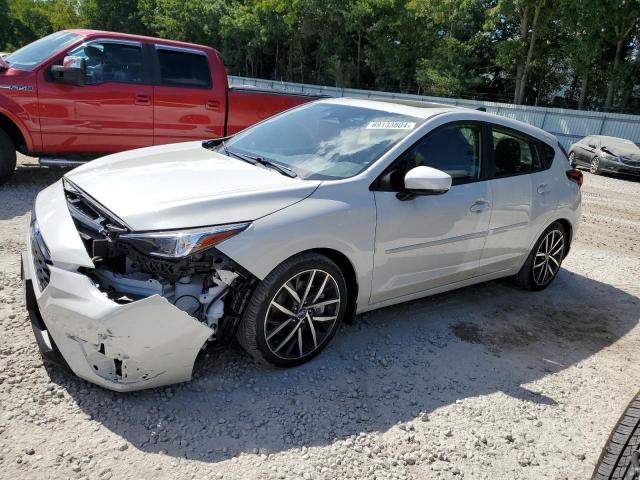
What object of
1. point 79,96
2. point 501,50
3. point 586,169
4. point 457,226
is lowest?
point 586,169

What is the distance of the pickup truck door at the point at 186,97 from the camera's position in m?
7.19

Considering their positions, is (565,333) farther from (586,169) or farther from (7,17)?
(7,17)

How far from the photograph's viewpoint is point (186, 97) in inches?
288

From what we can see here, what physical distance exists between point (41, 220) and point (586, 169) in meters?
17.0

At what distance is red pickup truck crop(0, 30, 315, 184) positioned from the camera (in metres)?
6.36

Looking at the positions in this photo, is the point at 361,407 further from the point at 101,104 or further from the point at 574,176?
the point at 101,104

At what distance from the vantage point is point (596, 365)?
3.96 meters

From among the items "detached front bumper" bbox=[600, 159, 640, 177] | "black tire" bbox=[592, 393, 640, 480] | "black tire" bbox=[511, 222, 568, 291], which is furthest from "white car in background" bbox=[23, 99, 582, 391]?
"detached front bumper" bbox=[600, 159, 640, 177]

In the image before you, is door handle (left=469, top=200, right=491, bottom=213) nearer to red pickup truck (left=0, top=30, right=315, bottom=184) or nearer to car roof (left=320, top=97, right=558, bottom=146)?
car roof (left=320, top=97, right=558, bottom=146)

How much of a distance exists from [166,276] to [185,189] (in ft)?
1.81

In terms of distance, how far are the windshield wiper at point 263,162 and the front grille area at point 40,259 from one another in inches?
55.5

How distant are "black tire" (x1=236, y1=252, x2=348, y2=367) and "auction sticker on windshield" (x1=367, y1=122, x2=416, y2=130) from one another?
45.3 inches

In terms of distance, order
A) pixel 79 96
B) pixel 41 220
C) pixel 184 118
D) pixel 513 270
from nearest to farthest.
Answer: pixel 41 220 < pixel 513 270 < pixel 79 96 < pixel 184 118

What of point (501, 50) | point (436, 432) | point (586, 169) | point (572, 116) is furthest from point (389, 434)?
point (501, 50)
